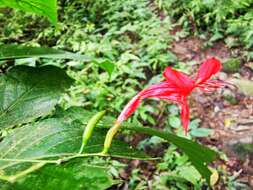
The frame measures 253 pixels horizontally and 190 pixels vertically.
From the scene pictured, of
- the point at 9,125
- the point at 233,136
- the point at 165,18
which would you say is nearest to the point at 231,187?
the point at 233,136

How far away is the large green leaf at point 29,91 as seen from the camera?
681mm

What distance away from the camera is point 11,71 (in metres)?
0.73

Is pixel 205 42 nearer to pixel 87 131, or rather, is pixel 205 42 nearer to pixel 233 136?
pixel 233 136

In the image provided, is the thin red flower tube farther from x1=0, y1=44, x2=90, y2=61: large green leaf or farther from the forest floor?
the forest floor

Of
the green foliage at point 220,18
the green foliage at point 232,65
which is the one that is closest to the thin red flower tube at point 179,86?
the green foliage at point 232,65

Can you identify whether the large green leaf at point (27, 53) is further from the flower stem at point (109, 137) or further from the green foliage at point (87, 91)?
the flower stem at point (109, 137)

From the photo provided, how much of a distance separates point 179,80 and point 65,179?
17cm

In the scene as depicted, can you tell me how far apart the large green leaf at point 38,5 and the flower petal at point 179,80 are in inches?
7.8

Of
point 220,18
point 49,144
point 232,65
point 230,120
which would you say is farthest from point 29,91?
point 220,18

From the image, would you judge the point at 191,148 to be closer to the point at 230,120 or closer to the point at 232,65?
the point at 230,120

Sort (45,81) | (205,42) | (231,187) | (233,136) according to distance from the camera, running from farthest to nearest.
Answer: (205,42)
(233,136)
(231,187)
(45,81)

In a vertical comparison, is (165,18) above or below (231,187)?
above

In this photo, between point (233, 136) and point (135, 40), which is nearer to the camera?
point (233, 136)

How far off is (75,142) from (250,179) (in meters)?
1.75
